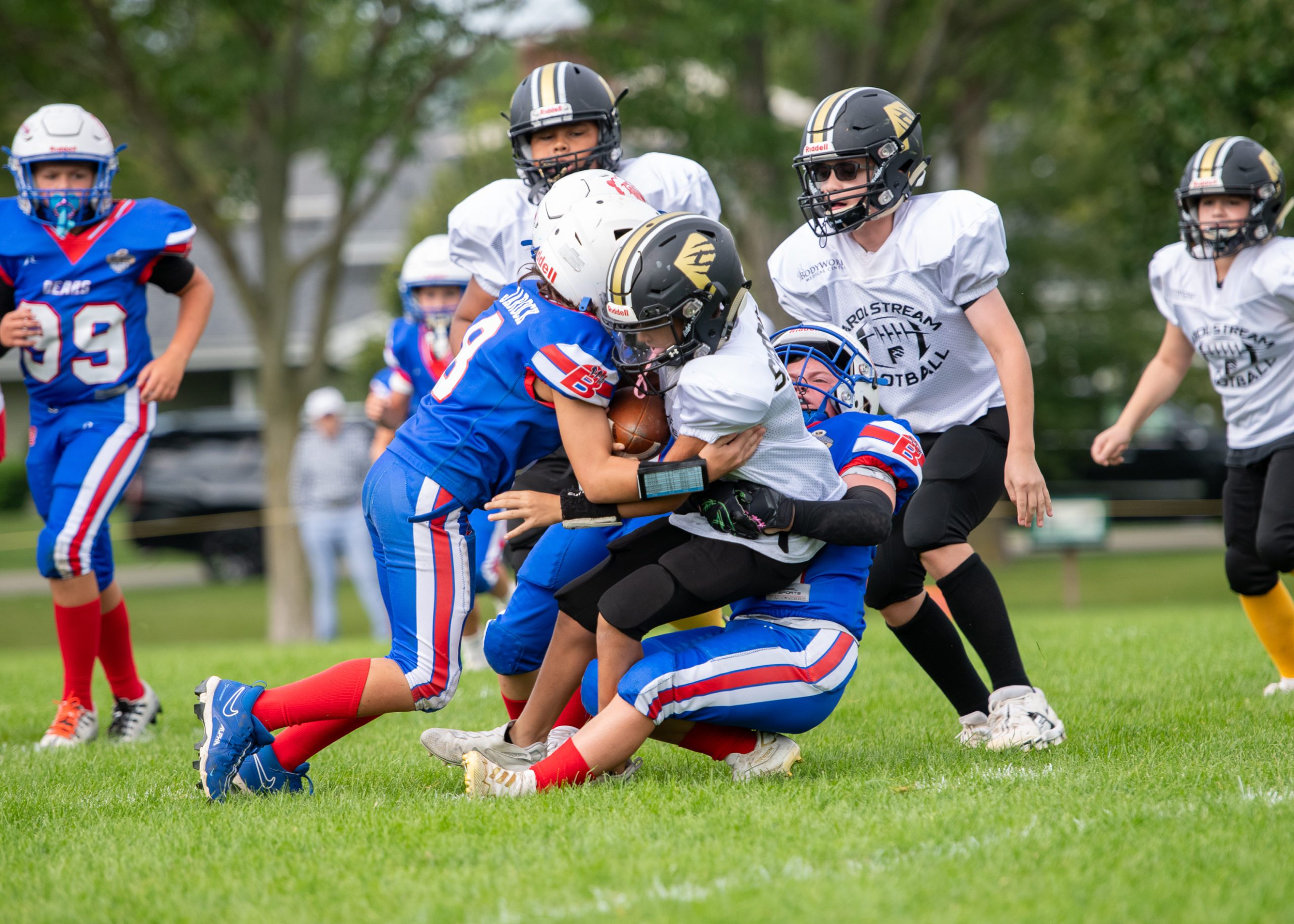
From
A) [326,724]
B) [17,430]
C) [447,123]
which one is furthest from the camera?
[17,430]

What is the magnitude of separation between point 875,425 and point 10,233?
129 inches

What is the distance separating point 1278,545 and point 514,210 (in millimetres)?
2914

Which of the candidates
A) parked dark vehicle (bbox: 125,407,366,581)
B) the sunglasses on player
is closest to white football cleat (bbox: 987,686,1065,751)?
the sunglasses on player

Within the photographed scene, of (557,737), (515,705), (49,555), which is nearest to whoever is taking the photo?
(557,737)

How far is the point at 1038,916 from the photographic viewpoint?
7.56 feet

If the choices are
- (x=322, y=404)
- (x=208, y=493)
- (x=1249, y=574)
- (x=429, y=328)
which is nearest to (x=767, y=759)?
(x=1249, y=574)

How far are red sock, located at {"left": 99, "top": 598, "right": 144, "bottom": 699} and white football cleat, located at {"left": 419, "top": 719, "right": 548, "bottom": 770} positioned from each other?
5.96ft

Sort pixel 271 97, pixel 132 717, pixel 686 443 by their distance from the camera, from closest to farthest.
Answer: pixel 686 443, pixel 132 717, pixel 271 97

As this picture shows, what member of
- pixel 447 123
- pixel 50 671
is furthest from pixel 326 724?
pixel 447 123

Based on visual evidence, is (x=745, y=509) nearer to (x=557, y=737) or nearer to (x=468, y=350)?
(x=468, y=350)

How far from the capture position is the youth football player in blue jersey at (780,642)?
335 cm

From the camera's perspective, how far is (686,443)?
10.9 feet

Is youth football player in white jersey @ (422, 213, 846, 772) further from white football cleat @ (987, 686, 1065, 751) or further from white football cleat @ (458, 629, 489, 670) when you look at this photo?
white football cleat @ (458, 629, 489, 670)

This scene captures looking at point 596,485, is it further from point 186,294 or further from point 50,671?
point 50,671
